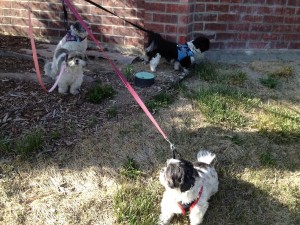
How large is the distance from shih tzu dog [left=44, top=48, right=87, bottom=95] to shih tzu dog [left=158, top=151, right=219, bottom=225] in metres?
2.23

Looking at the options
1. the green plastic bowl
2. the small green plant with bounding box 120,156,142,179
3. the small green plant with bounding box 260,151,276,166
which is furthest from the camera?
the green plastic bowl

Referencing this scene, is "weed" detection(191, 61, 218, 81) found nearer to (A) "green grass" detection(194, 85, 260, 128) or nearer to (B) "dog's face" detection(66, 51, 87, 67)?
(A) "green grass" detection(194, 85, 260, 128)

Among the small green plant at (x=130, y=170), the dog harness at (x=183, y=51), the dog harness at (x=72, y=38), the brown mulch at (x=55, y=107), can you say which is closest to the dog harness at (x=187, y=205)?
the small green plant at (x=130, y=170)

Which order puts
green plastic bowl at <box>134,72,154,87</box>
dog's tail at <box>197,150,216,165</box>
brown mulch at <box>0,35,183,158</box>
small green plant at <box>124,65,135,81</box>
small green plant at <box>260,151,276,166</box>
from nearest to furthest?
dog's tail at <box>197,150,216,165</box>, small green plant at <box>260,151,276,166</box>, brown mulch at <box>0,35,183,158</box>, green plastic bowl at <box>134,72,154,87</box>, small green plant at <box>124,65,135,81</box>

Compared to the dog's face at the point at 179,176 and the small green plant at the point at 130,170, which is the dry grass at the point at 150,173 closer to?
the small green plant at the point at 130,170

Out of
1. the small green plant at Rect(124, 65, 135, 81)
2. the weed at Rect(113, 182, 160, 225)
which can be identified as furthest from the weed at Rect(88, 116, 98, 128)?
Answer: the small green plant at Rect(124, 65, 135, 81)

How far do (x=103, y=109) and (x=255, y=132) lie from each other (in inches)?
79.1

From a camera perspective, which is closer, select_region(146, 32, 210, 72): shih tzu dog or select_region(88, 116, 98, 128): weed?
select_region(88, 116, 98, 128): weed

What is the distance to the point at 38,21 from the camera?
7266 mm

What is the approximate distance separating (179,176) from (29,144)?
6.25 ft

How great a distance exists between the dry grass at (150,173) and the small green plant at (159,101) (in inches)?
3.7

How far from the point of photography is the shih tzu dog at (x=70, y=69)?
4.86 m

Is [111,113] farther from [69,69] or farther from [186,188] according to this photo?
[186,188]

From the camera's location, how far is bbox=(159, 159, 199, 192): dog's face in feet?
9.52
